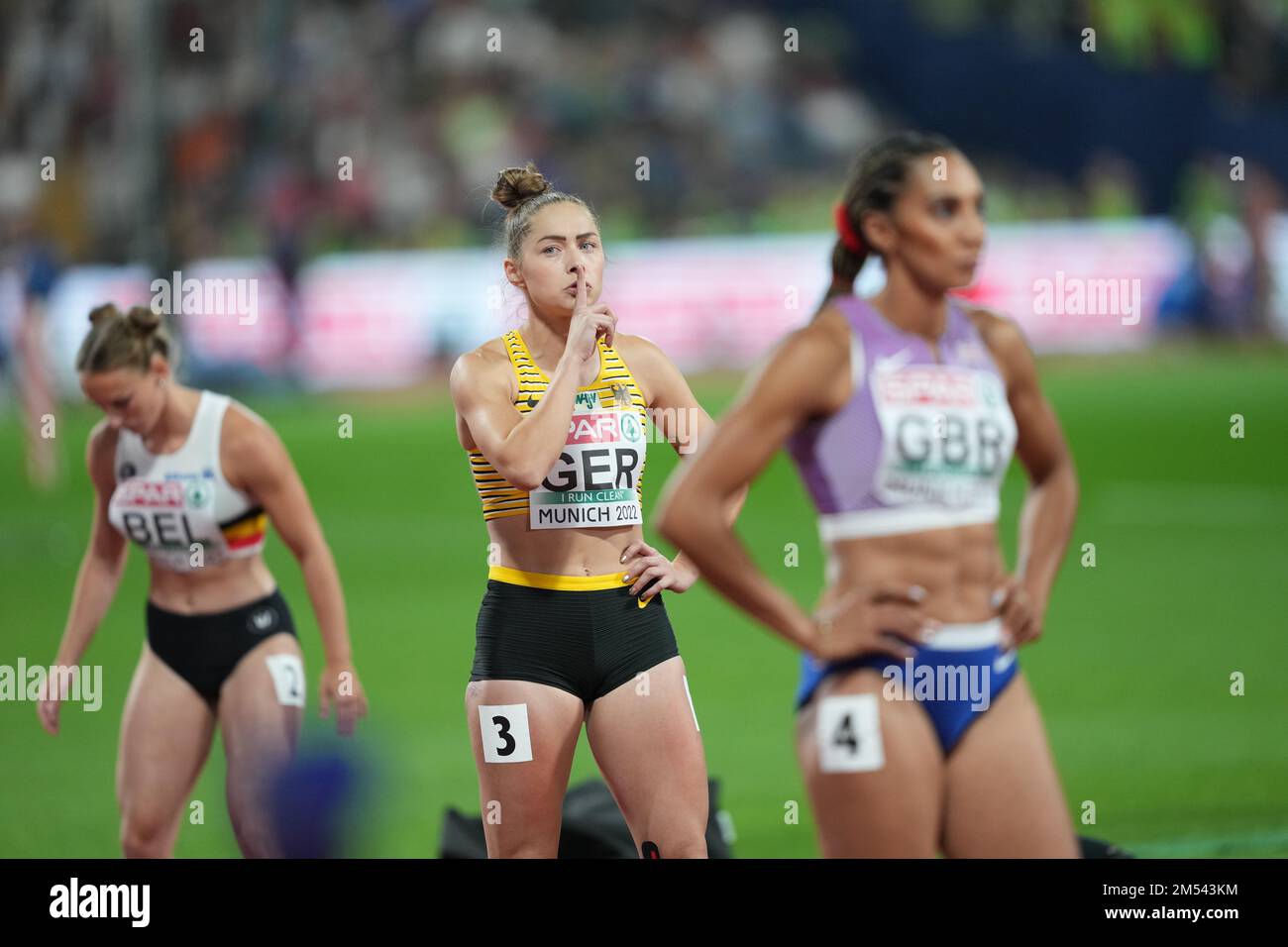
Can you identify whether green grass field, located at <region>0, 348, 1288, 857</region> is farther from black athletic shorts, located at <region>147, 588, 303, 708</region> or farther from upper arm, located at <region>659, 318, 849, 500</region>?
upper arm, located at <region>659, 318, 849, 500</region>

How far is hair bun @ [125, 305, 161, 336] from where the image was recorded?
567cm

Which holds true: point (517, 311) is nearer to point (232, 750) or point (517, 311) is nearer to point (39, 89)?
point (232, 750)

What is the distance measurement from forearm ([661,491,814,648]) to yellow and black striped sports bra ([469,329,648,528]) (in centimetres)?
94

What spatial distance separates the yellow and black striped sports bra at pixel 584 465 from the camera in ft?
15.9

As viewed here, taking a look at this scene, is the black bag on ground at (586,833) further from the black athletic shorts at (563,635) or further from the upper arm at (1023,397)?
the upper arm at (1023,397)

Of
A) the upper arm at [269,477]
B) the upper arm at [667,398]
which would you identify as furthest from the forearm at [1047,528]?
the upper arm at [269,477]

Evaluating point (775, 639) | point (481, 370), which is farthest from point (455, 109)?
point (481, 370)

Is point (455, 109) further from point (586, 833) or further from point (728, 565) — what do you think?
point (728, 565)

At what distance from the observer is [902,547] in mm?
3980

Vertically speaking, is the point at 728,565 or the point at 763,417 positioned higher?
the point at 763,417

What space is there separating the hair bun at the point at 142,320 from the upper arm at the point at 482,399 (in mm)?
1389

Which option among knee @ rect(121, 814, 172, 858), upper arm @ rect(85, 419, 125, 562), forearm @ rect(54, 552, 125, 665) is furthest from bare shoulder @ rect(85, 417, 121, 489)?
knee @ rect(121, 814, 172, 858)

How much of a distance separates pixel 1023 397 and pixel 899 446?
461mm
